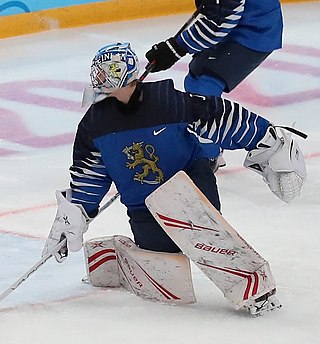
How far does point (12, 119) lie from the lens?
12.9 ft

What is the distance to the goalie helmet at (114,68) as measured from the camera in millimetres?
2082

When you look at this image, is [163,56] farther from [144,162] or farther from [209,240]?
[209,240]

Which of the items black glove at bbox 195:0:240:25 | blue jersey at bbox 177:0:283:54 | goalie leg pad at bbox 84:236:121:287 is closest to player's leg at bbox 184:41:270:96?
blue jersey at bbox 177:0:283:54

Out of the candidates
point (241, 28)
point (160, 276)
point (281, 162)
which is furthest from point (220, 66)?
point (160, 276)

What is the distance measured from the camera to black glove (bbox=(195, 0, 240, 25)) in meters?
2.89

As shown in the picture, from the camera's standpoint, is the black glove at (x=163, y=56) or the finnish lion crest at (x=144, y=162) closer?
the finnish lion crest at (x=144, y=162)

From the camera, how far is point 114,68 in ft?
6.84

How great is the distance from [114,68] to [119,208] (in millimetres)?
1071

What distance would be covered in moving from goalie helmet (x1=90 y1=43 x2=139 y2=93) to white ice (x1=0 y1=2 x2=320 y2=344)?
0.47 m

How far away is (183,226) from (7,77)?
7.90 feet

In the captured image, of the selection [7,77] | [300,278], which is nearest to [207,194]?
[300,278]

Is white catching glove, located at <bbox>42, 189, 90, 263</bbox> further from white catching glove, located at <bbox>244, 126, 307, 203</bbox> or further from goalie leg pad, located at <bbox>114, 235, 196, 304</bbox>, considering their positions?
white catching glove, located at <bbox>244, 126, 307, 203</bbox>

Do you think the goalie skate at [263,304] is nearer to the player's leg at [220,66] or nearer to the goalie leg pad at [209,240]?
the goalie leg pad at [209,240]

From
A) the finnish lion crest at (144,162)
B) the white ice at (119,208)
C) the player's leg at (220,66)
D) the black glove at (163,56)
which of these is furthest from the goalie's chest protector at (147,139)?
the player's leg at (220,66)
